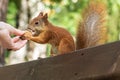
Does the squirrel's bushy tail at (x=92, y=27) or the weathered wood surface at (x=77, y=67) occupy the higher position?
the squirrel's bushy tail at (x=92, y=27)

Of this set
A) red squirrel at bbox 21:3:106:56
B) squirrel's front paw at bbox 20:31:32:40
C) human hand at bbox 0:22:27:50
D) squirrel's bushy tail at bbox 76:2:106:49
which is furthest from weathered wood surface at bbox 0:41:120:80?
squirrel's bushy tail at bbox 76:2:106:49

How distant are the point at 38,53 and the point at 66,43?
6.44 feet

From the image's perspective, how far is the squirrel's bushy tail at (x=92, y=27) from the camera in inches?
120

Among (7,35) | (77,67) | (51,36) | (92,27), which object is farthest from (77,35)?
(77,67)

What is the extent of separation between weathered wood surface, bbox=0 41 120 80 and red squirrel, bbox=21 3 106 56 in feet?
2.59

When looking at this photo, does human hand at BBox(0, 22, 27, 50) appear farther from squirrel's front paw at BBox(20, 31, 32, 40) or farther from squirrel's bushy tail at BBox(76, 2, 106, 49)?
squirrel's bushy tail at BBox(76, 2, 106, 49)

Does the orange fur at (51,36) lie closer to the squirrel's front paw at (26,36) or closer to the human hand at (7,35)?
the squirrel's front paw at (26,36)

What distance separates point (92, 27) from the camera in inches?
130

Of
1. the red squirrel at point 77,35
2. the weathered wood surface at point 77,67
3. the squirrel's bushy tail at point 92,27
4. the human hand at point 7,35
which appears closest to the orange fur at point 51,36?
the red squirrel at point 77,35

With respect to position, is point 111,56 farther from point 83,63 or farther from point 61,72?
point 61,72

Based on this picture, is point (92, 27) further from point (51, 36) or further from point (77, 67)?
point (77, 67)

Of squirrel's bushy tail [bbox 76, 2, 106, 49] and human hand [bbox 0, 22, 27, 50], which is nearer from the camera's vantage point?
human hand [bbox 0, 22, 27, 50]

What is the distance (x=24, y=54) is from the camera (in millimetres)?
5535

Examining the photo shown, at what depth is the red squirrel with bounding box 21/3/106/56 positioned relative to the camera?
10.2ft
